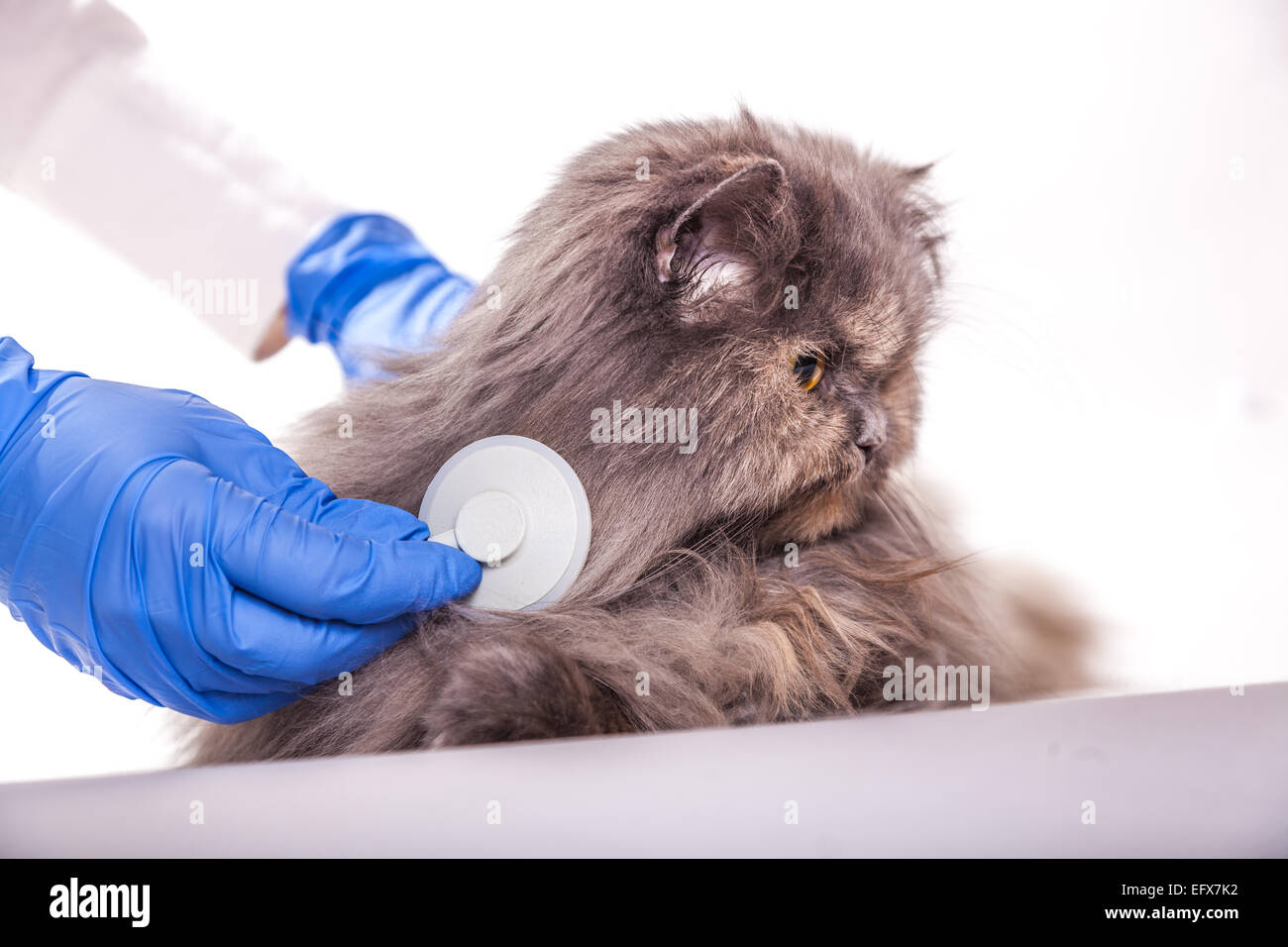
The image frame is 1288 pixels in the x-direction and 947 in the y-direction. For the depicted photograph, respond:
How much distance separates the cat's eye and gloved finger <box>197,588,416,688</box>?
69 centimetres

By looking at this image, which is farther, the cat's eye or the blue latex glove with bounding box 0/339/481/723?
the cat's eye

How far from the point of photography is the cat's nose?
1.46 meters

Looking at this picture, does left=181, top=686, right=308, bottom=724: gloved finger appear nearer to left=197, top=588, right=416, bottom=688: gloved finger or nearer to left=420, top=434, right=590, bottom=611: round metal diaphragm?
left=197, top=588, right=416, bottom=688: gloved finger

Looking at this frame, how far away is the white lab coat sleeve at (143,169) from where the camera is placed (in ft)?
7.79

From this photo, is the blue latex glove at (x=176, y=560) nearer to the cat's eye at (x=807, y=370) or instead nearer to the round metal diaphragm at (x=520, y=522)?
the round metal diaphragm at (x=520, y=522)

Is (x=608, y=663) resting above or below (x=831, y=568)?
below

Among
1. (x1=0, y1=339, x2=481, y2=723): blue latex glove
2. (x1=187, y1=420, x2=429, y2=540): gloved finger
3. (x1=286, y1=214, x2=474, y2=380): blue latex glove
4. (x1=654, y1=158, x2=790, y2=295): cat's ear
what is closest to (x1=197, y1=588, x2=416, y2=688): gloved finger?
(x1=0, y1=339, x2=481, y2=723): blue latex glove

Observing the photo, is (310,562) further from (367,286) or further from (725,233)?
(367,286)

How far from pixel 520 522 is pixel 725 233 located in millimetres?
524

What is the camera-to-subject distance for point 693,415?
1.31 m

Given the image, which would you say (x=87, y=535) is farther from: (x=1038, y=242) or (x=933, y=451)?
(x=1038, y=242)

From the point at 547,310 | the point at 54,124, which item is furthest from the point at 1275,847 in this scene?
the point at 54,124
